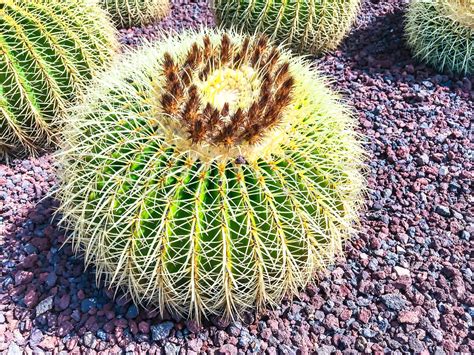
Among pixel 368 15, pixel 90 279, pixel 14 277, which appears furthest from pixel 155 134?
pixel 368 15

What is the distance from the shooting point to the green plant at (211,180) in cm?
216

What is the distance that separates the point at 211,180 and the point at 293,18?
2393 mm

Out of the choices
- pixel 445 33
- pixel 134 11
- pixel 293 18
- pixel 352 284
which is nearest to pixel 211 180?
pixel 352 284

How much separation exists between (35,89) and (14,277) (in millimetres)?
1239

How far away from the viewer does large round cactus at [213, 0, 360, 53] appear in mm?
4125

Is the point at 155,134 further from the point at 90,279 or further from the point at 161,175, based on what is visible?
the point at 90,279

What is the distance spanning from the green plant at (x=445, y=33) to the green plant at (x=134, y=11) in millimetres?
2330

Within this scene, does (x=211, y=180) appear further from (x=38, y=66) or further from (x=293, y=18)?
(x=293, y=18)

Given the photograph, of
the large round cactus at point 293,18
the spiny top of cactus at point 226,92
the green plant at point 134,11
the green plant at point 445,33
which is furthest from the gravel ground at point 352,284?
the green plant at point 134,11

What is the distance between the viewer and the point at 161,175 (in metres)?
2.17

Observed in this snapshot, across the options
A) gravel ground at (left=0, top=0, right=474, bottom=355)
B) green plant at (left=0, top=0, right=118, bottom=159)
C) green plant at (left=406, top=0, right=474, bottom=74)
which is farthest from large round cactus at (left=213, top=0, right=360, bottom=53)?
green plant at (left=0, top=0, right=118, bottom=159)

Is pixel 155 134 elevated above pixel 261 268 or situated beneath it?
Answer: elevated above

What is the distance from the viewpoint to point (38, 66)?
10.8 feet

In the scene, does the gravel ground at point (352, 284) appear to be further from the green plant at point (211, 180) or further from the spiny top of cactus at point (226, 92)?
the spiny top of cactus at point (226, 92)
